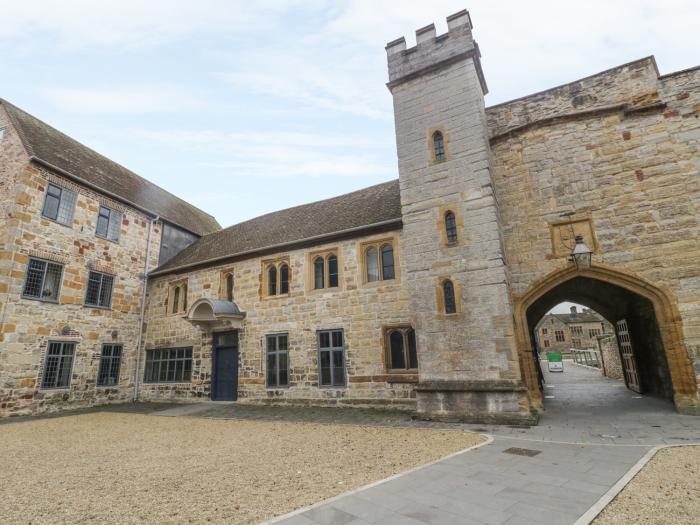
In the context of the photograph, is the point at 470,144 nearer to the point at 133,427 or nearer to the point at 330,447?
the point at 330,447

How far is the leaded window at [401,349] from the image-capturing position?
36.8ft

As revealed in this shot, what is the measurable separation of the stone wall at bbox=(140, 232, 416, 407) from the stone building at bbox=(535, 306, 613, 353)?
56471mm

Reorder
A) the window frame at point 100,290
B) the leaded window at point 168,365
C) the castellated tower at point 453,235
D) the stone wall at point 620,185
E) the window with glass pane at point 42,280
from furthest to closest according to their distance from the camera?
the leaded window at point 168,365, the window frame at point 100,290, the window with glass pane at point 42,280, the stone wall at point 620,185, the castellated tower at point 453,235

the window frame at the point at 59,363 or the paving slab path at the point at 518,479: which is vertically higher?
the window frame at the point at 59,363

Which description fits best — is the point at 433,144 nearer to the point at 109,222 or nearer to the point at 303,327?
the point at 303,327

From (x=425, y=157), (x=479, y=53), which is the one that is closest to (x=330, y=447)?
(x=425, y=157)

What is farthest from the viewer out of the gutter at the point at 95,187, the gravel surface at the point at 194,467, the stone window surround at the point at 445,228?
the gutter at the point at 95,187

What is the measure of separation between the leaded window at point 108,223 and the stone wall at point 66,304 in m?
0.22

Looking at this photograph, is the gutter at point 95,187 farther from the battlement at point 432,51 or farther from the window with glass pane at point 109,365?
the battlement at point 432,51

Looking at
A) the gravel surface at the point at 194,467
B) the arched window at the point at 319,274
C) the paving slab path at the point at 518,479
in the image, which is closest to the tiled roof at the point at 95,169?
the arched window at the point at 319,274

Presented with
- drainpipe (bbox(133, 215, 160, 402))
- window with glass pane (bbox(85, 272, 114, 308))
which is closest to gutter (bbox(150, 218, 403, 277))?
drainpipe (bbox(133, 215, 160, 402))

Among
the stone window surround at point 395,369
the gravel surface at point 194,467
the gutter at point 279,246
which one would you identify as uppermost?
the gutter at point 279,246

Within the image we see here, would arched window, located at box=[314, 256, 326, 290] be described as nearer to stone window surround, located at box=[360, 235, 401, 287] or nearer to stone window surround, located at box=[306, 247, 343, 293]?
stone window surround, located at box=[306, 247, 343, 293]

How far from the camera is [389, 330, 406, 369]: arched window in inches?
449
